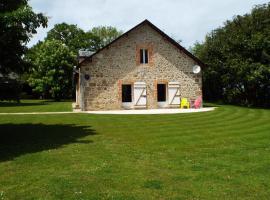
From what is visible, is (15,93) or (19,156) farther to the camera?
(15,93)

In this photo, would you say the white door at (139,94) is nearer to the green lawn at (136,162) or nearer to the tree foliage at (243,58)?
the tree foliage at (243,58)

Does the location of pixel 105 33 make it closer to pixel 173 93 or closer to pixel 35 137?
pixel 173 93

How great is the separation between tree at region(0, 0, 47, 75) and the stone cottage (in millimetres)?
11835

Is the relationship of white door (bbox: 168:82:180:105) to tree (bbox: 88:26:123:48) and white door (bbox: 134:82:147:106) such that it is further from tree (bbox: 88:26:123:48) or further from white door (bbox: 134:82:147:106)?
tree (bbox: 88:26:123:48)

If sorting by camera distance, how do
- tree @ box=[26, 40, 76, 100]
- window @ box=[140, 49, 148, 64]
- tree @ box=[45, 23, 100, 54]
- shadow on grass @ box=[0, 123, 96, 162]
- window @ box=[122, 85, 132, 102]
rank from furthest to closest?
tree @ box=[45, 23, 100, 54], tree @ box=[26, 40, 76, 100], window @ box=[122, 85, 132, 102], window @ box=[140, 49, 148, 64], shadow on grass @ box=[0, 123, 96, 162]

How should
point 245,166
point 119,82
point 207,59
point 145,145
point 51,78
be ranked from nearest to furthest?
point 245,166 → point 145,145 → point 119,82 → point 207,59 → point 51,78

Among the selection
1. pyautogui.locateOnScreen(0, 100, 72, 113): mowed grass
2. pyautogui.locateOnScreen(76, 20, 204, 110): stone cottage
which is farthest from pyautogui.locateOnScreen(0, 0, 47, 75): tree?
pyautogui.locateOnScreen(0, 100, 72, 113): mowed grass

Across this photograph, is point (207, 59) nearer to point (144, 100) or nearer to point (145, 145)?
point (144, 100)

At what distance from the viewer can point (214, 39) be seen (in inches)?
1384

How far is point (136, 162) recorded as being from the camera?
895 cm

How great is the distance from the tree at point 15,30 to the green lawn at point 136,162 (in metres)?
2.58

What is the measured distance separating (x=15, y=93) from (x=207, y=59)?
80.5 ft

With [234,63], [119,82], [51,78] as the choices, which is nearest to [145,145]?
[119,82]

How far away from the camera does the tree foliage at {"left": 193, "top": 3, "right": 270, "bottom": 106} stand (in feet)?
94.1
